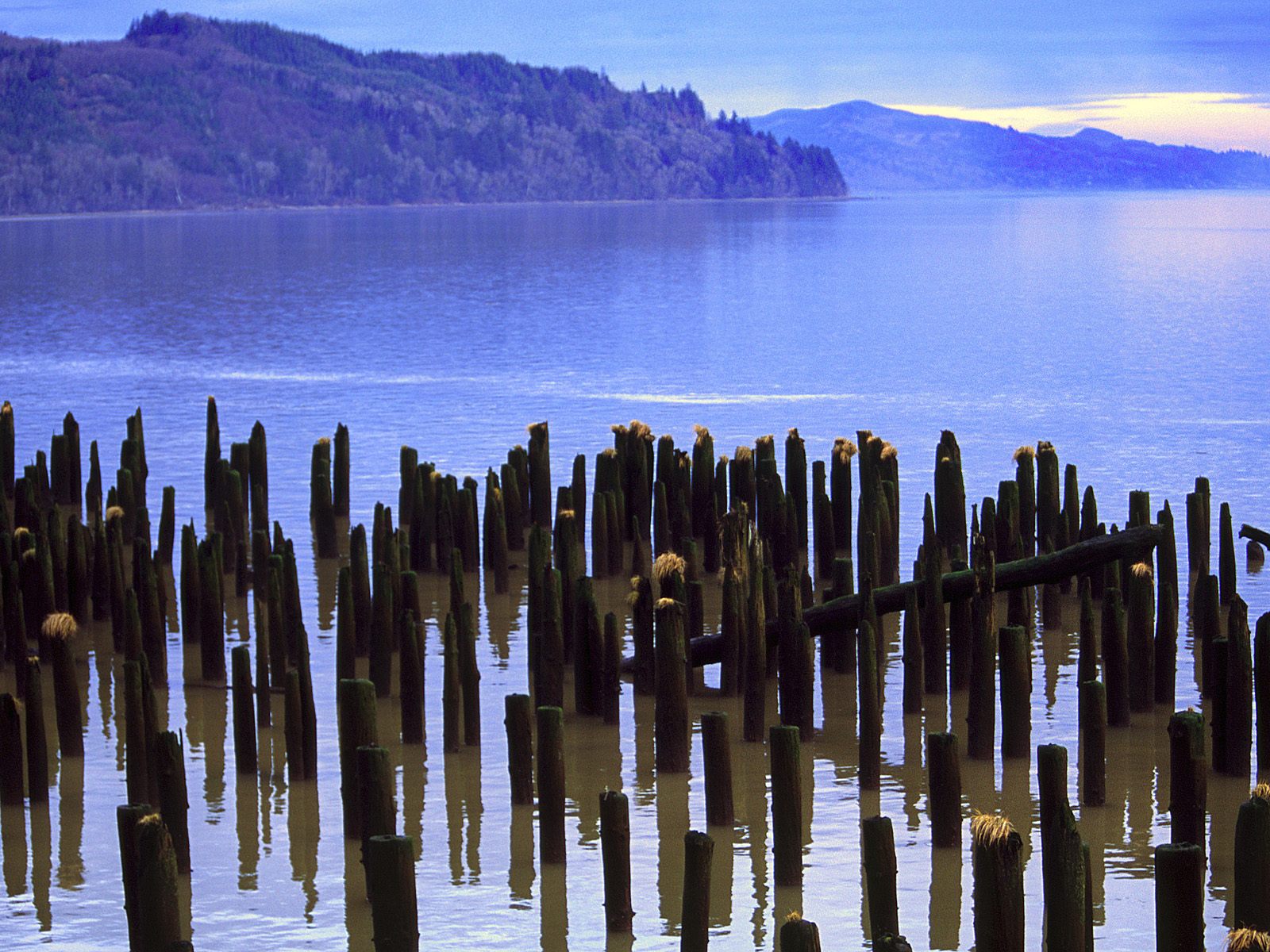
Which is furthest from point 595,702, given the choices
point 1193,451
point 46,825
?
point 1193,451

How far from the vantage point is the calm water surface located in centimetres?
909

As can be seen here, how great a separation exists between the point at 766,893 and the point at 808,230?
156 metres

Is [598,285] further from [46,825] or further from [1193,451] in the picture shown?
[46,825]

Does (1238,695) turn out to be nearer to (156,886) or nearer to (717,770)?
(717,770)

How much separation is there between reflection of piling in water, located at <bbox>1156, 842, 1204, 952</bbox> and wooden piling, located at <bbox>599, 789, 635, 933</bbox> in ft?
7.34

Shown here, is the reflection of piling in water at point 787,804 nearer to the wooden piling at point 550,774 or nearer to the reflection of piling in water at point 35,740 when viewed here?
the wooden piling at point 550,774

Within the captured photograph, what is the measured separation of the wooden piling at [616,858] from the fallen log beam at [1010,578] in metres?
3.14

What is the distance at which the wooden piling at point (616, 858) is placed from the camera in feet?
25.5

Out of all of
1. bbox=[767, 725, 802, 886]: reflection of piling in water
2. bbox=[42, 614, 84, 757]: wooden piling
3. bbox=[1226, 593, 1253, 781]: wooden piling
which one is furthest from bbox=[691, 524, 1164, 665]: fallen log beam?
bbox=[42, 614, 84, 757]: wooden piling

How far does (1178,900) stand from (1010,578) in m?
5.17

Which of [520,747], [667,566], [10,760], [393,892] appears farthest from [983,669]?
[10,760]

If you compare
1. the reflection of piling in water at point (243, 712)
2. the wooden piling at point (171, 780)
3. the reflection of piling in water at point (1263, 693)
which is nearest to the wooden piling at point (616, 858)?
the wooden piling at point (171, 780)

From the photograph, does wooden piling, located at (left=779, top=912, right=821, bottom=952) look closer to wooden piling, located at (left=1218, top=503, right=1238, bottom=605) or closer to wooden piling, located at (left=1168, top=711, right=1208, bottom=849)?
wooden piling, located at (left=1168, top=711, right=1208, bottom=849)

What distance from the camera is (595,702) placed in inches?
449
